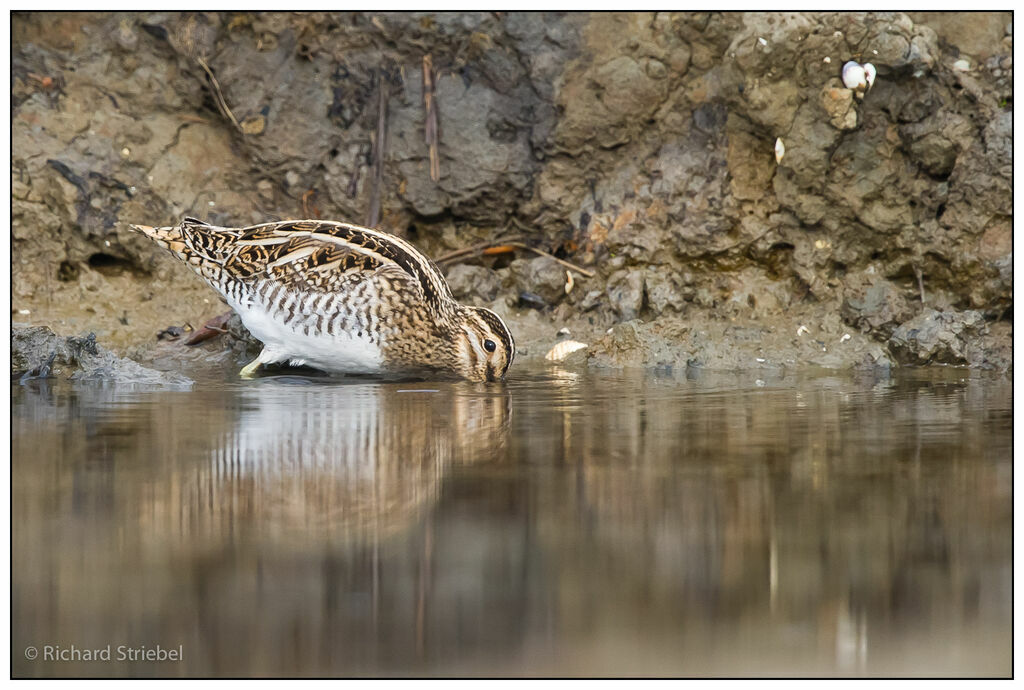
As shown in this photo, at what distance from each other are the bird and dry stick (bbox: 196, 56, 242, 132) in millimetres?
2336

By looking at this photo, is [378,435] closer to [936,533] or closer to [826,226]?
[936,533]

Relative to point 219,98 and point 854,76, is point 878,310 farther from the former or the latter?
point 219,98

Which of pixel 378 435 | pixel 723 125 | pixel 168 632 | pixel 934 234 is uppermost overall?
pixel 723 125

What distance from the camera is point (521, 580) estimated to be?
2.99m

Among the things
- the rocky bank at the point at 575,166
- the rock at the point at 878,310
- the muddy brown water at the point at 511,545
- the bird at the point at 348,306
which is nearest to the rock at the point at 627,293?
the rocky bank at the point at 575,166

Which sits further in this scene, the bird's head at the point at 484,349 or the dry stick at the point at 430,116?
the dry stick at the point at 430,116

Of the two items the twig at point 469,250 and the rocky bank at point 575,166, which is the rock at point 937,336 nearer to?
the rocky bank at point 575,166

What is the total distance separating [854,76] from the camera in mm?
7930

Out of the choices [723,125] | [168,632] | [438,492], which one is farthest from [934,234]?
[168,632]

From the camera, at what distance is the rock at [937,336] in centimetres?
761

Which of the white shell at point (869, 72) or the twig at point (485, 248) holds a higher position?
the white shell at point (869, 72)

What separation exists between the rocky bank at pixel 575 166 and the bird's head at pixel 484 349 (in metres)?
1.02

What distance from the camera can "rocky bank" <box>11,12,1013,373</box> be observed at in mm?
8070

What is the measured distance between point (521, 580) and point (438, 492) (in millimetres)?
913
